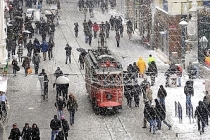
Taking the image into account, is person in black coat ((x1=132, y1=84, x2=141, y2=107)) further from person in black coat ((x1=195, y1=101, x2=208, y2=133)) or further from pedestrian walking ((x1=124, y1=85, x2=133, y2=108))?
person in black coat ((x1=195, y1=101, x2=208, y2=133))

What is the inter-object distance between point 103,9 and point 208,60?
2493 cm

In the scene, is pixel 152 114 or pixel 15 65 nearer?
pixel 152 114

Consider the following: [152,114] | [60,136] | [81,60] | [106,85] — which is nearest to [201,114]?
[152,114]

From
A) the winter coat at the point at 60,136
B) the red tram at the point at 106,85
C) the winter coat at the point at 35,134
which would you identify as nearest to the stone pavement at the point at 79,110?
the red tram at the point at 106,85

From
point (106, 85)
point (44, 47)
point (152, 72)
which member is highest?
point (44, 47)

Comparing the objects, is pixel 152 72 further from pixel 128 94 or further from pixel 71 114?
pixel 71 114

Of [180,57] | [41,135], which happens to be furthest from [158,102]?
[180,57]

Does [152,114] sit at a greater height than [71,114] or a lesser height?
greater

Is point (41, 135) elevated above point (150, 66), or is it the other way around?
point (150, 66)

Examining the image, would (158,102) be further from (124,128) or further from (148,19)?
(148,19)

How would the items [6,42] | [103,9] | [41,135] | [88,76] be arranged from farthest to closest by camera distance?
[103,9]
[6,42]
[88,76]
[41,135]

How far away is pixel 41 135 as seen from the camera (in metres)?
26.8

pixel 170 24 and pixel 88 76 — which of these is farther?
pixel 170 24

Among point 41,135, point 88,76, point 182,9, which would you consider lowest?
point 41,135
